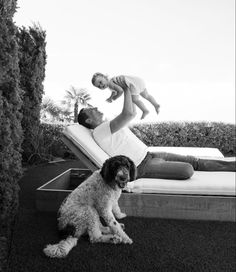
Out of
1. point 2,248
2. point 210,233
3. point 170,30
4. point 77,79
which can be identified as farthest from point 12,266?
point 77,79

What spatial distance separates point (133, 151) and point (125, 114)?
620mm

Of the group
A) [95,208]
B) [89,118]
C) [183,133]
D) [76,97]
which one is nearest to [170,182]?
[95,208]

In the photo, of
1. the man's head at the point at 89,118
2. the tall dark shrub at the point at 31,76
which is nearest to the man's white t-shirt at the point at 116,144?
the man's head at the point at 89,118

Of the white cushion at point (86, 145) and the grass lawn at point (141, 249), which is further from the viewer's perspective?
the white cushion at point (86, 145)

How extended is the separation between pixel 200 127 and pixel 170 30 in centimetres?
349

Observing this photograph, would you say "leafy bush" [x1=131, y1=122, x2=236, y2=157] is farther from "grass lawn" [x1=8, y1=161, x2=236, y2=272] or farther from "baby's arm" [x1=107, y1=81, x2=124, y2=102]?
"grass lawn" [x1=8, y1=161, x2=236, y2=272]

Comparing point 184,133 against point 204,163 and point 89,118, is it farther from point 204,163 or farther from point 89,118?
point 89,118

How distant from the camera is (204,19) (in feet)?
36.2

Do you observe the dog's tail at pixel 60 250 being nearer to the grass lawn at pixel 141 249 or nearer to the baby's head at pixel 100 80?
the grass lawn at pixel 141 249

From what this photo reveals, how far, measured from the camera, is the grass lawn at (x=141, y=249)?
2746 mm

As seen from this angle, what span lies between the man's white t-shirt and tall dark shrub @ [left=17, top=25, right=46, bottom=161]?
4400 mm

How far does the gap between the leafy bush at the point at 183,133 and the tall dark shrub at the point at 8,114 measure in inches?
304

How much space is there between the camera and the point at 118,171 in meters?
2.86

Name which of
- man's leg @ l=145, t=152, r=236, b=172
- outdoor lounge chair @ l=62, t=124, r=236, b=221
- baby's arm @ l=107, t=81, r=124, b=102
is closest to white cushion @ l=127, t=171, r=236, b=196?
outdoor lounge chair @ l=62, t=124, r=236, b=221
